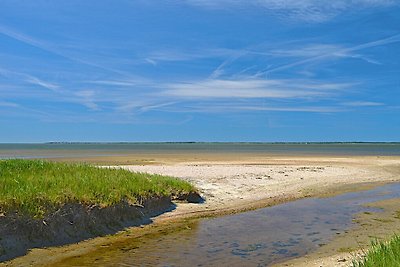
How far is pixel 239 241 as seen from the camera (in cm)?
1334

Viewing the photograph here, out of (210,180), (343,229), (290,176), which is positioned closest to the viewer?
(343,229)

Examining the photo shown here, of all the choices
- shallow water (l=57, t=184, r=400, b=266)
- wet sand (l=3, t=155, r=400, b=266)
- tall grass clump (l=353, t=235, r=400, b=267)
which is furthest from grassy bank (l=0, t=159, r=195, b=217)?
tall grass clump (l=353, t=235, r=400, b=267)

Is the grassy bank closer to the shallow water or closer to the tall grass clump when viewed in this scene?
the shallow water

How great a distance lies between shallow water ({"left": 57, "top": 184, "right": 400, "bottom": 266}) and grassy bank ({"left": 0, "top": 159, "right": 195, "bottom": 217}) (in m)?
2.19

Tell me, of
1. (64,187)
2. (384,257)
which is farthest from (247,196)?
(384,257)

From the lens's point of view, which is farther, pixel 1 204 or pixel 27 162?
pixel 27 162

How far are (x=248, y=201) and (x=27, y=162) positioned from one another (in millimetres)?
10112

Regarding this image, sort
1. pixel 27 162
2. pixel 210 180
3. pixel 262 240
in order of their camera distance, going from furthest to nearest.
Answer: pixel 210 180
pixel 27 162
pixel 262 240

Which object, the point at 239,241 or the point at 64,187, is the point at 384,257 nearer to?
the point at 239,241

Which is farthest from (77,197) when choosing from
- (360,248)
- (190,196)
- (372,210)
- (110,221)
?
(372,210)

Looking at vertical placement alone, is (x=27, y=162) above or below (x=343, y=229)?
above

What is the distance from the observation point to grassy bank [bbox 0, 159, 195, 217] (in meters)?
12.4

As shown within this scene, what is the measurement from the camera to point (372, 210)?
19.3m

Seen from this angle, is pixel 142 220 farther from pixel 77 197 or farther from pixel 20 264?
pixel 20 264
